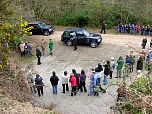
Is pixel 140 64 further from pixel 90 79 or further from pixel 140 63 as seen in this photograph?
pixel 90 79

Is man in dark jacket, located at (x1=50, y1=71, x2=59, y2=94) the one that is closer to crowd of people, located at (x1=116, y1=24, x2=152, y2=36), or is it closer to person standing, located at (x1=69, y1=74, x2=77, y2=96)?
person standing, located at (x1=69, y1=74, x2=77, y2=96)

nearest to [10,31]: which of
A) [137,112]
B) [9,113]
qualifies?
[9,113]

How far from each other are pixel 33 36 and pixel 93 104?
13.2 meters

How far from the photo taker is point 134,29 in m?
32.6

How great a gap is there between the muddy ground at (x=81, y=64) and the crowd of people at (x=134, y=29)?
94 centimetres

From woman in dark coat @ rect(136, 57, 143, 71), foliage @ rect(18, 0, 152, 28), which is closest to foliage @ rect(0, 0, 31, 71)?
woman in dark coat @ rect(136, 57, 143, 71)

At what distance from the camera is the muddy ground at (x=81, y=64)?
19.8 metres

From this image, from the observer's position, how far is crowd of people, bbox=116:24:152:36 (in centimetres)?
3206

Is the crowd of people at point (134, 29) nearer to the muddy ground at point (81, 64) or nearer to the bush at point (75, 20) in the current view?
the muddy ground at point (81, 64)

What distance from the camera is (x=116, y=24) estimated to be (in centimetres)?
3497

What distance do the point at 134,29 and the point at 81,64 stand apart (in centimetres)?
843

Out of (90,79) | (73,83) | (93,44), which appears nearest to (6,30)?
(73,83)

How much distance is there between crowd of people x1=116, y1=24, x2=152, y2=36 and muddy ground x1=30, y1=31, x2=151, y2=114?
94cm

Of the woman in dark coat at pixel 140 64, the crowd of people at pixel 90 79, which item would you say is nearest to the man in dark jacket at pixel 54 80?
the crowd of people at pixel 90 79
